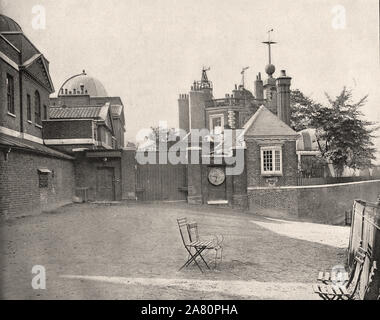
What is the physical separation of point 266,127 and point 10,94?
1465cm

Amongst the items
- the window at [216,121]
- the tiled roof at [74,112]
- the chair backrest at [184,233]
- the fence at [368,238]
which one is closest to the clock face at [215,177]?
the chair backrest at [184,233]

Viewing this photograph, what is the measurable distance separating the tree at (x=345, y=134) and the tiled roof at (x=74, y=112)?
17.7 metres

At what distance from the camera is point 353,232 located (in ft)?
33.2

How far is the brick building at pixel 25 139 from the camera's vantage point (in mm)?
12859

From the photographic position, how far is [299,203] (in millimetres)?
21641

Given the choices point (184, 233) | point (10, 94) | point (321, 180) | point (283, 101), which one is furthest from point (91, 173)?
point (321, 180)

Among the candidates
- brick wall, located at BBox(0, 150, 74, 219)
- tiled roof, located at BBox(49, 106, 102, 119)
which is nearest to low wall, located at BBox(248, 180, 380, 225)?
brick wall, located at BBox(0, 150, 74, 219)

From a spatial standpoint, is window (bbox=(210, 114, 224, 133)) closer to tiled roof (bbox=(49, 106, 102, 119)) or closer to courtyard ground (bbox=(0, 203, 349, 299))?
tiled roof (bbox=(49, 106, 102, 119))

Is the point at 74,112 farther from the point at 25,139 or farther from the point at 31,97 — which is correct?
the point at 25,139

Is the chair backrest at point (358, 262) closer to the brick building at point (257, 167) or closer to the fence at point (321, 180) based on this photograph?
the brick building at point (257, 167)

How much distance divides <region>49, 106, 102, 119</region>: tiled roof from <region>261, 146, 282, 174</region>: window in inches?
510

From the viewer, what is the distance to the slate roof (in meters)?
23.5

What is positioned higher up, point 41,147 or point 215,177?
point 41,147
